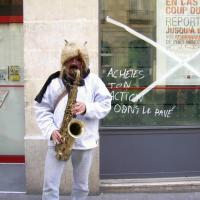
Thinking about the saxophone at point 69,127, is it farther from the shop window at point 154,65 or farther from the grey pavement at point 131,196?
the shop window at point 154,65

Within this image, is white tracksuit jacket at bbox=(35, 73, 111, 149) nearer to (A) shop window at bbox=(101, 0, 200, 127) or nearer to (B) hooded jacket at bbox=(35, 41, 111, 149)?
(B) hooded jacket at bbox=(35, 41, 111, 149)

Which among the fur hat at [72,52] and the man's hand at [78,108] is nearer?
the man's hand at [78,108]

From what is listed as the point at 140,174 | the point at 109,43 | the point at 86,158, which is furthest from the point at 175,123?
the point at 86,158

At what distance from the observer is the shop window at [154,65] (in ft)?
21.1

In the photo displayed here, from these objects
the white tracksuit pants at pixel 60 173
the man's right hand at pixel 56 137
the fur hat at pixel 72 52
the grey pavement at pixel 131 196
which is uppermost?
the fur hat at pixel 72 52

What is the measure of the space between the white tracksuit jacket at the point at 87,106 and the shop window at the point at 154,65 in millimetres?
1938

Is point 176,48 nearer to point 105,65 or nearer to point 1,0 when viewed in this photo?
point 105,65

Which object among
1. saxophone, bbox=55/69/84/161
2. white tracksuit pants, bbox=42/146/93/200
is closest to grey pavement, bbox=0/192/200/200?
white tracksuit pants, bbox=42/146/93/200

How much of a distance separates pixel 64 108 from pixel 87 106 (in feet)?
0.70

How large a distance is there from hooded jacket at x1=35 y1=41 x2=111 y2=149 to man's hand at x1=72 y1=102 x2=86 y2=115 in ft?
0.23

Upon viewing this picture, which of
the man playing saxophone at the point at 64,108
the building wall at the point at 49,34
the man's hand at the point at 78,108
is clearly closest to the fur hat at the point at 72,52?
the man playing saxophone at the point at 64,108

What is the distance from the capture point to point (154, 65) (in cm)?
651

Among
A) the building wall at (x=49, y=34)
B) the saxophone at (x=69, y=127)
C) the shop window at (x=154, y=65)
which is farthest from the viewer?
the shop window at (x=154, y=65)

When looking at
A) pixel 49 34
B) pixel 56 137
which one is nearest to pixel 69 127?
pixel 56 137
